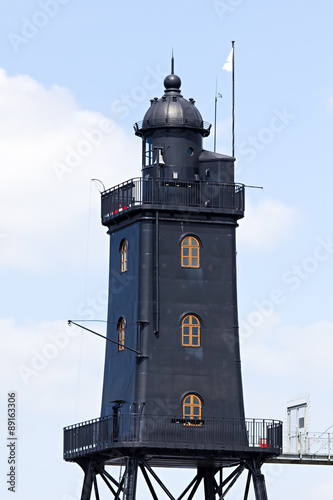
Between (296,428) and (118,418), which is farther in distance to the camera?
(296,428)

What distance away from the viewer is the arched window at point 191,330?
7517 cm

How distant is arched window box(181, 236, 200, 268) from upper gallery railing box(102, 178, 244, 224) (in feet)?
4.82

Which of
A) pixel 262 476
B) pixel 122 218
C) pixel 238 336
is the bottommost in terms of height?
pixel 262 476

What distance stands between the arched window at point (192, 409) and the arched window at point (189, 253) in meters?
5.82

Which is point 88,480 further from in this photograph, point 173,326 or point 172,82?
point 172,82

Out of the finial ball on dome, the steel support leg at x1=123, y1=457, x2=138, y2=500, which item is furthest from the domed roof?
the steel support leg at x1=123, y1=457, x2=138, y2=500

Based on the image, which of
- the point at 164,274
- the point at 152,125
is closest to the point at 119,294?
the point at 164,274

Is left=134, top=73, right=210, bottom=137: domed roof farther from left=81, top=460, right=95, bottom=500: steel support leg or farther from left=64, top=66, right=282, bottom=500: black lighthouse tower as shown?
left=81, top=460, right=95, bottom=500: steel support leg

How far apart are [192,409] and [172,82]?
14764 mm

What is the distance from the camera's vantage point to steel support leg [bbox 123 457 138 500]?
237 feet

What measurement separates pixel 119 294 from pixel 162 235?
3652 millimetres

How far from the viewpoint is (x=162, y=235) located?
248 feet

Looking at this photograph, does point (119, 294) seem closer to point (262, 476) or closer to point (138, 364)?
point (138, 364)

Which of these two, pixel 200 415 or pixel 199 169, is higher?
pixel 199 169
